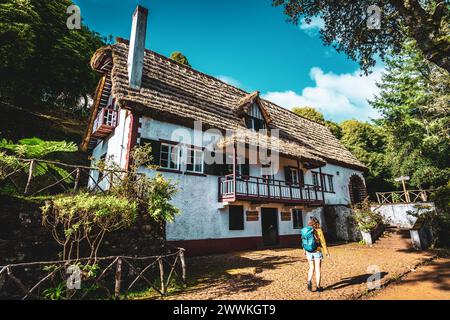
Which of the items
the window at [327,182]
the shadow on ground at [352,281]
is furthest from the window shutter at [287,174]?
the shadow on ground at [352,281]

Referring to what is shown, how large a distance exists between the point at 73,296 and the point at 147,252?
2.07 m

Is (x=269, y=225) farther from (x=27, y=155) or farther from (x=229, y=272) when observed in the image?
(x=27, y=155)

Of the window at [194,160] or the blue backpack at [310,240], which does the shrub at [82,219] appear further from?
the window at [194,160]

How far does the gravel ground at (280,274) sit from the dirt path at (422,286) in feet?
1.29

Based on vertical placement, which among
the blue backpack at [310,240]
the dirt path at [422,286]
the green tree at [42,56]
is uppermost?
the green tree at [42,56]

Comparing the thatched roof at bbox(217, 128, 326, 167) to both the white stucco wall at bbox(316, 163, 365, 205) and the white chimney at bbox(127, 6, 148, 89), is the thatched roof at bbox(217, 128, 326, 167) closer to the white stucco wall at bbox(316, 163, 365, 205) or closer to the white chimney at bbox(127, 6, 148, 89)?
the white stucco wall at bbox(316, 163, 365, 205)

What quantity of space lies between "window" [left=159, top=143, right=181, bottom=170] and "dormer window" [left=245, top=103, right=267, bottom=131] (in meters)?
6.27

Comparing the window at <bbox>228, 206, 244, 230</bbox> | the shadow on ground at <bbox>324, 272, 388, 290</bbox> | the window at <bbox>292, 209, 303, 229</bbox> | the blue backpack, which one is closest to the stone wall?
the blue backpack

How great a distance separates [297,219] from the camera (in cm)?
1656

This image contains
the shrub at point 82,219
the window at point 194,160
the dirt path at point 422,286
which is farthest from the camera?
the window at point 194,160

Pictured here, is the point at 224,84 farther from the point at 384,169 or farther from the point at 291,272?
the point at 384,169

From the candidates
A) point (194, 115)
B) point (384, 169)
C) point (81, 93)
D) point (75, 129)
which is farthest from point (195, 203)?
point (384, 169)

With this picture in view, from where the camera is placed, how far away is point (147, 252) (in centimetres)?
722

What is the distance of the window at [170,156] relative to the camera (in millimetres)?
11062
